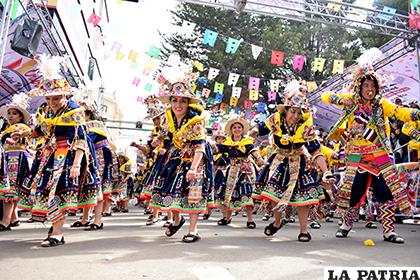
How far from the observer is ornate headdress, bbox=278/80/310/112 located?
5215 mm

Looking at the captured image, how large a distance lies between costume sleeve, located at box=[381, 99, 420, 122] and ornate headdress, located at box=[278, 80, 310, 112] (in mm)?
923

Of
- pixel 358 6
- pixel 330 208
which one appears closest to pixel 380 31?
pixel 358 6

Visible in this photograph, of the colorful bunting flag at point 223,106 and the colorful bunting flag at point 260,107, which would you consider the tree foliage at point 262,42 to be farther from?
the colorful bunting flag at point 260,107

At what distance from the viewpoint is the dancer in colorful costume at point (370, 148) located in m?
5.22

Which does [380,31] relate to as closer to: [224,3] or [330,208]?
[224,3]

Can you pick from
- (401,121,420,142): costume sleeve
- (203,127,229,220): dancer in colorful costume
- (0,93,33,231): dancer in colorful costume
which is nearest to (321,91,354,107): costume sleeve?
(401,121,420,142): costume sleeve

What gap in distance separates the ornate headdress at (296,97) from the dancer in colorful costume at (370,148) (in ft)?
1.66

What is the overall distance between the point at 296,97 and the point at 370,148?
107 centimetres

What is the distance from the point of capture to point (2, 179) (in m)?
6.08

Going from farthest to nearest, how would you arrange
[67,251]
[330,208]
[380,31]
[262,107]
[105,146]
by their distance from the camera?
1. [262,107]
2. [380,31]
3. [330,208]
4. [105,146]
5. [67,251]

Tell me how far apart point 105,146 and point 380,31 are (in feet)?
29.4

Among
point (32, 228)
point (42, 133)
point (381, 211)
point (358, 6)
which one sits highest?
point (358, 6)

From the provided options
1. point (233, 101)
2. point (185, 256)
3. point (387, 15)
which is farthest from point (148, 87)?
point (185, 256)

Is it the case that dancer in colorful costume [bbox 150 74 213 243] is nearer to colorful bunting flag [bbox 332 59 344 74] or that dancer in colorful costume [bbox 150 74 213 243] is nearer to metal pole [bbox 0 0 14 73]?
metal pole [bbox 0 0 14 73]
